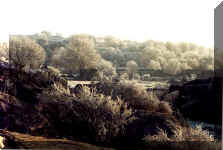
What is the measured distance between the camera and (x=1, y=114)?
487 cm

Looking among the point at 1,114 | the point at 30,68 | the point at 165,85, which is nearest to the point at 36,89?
the point at 30,68

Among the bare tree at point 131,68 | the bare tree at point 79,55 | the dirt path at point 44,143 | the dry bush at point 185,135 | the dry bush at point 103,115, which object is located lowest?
the dirt path at point 44,143

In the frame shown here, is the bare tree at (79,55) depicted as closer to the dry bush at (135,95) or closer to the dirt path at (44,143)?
the dry bush at (135,95)

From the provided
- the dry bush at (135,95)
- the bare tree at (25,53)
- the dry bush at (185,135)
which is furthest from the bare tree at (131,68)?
the bare tree at (25,53)

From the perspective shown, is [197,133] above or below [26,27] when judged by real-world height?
below

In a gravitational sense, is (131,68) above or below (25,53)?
below

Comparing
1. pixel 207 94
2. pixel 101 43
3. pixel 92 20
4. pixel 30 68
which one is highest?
pixel 92 20

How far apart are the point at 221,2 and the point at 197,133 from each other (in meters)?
2.12

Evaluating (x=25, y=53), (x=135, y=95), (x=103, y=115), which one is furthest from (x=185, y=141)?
(x=25, y=53)

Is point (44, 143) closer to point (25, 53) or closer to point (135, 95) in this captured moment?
point (25, 53)

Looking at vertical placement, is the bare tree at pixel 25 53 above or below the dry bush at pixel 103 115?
above

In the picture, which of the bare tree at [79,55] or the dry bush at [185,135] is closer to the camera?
the dry bush at [185,135]

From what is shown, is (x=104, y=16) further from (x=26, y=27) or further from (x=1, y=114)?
(x=1, y=114)

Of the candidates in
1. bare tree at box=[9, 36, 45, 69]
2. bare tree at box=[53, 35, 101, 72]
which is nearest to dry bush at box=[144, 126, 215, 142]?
bare tree at box=[53, 35, 101, 72]
